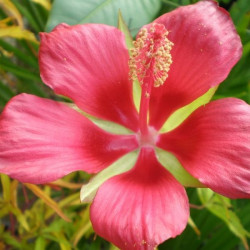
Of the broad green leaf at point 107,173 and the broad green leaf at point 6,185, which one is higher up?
the broad green leaf at point 107,173

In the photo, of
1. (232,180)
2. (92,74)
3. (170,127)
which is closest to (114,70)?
(92,74)

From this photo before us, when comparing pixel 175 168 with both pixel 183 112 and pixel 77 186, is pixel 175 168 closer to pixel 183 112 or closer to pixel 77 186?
pixel 183 112

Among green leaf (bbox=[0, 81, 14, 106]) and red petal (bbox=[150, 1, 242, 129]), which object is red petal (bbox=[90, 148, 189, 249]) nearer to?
red petal (bbox=[150, 1, 242, 129])

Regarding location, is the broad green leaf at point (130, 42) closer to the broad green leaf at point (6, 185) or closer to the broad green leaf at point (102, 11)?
the broad green leaf at point (102, 11)

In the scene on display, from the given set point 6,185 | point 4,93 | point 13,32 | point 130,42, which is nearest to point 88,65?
point 130,42

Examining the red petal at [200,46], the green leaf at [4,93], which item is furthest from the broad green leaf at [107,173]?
the green leaf at [4,93]

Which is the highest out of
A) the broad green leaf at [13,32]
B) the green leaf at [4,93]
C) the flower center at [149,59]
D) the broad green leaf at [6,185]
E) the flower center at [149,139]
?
the broad green leaf at [13,32]

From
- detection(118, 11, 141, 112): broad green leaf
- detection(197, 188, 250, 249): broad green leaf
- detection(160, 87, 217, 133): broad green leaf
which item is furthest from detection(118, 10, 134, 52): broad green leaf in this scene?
detection(197, 188, 250, 249): broad green leaf
